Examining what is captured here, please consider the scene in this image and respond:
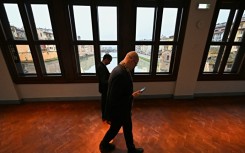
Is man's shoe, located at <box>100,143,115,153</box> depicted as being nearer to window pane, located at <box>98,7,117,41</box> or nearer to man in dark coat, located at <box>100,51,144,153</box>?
man in dark coat, located at <box>100,51,144,153</box>

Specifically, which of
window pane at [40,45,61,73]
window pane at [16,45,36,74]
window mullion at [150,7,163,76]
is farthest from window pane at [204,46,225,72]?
window pane at [16,45,36,74]

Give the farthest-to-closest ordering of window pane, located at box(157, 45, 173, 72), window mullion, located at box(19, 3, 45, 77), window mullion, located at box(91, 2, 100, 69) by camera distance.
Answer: window pane, located at box(157, 45, 173, 72)
window mullion, located at box(91, 2, 100, 69)
window mullion, located at box(19, 3, 45, 77)

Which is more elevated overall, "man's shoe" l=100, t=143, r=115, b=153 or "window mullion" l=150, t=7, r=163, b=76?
"window mullion" l=150, t=7, r=163, b=76

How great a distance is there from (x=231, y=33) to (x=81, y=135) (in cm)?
387

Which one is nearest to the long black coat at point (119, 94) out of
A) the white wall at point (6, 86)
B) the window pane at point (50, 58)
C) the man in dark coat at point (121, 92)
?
the man in dark coat at point (121, 92)

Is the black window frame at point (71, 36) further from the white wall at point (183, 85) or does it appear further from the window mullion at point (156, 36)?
the white wall at point (183, 85)

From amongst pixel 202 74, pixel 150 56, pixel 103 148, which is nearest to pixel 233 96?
pixel 202 74

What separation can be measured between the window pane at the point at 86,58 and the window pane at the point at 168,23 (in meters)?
1.64

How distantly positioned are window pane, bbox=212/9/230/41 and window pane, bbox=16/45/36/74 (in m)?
4.19

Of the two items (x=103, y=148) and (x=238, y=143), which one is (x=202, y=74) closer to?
(x=238, y=143)

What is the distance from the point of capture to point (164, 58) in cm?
359

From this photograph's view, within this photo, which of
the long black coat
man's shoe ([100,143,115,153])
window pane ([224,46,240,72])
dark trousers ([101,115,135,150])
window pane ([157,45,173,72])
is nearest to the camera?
the long black coat

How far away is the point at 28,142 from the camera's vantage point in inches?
98.3

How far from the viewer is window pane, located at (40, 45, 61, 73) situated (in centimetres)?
A: 326
